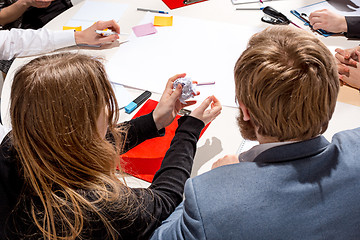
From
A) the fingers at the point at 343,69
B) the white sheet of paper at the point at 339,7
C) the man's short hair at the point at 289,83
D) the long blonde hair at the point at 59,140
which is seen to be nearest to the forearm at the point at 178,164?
the long blonde hair at the point at 59,140

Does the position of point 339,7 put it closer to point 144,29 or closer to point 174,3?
point 174,3

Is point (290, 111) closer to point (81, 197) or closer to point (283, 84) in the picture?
point (283, 84)

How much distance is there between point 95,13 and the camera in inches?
68.4

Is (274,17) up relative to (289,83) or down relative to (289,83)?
down

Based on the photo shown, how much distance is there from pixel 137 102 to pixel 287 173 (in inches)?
28.6

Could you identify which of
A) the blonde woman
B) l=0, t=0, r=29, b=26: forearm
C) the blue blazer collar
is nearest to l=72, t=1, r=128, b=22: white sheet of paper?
l=0, t=0, r=29, b=26: forearm

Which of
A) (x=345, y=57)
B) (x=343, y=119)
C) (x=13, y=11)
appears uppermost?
(x=13, y=11)

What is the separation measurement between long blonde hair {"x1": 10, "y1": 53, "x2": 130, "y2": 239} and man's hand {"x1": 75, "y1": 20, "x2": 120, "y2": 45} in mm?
727

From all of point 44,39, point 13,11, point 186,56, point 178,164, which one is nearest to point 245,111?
point 178,164

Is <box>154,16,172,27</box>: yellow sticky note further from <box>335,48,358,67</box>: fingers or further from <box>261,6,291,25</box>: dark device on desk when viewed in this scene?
<box>335,48,358,67</box>: fingers

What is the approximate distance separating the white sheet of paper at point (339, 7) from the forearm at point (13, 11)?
4.52 ft

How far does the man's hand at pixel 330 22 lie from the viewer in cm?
148

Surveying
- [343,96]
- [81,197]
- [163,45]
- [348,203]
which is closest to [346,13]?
[343,96]

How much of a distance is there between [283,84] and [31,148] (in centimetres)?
56
